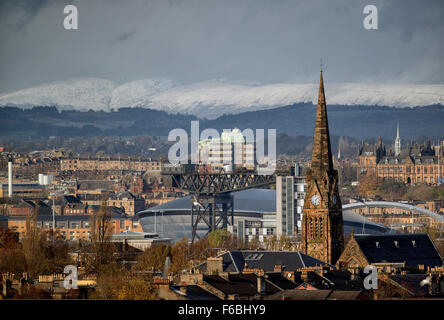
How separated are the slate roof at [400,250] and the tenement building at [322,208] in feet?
16.7

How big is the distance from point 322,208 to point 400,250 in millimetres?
10891

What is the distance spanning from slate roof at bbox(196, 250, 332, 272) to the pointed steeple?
19.3m

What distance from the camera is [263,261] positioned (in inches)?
Result: 3565

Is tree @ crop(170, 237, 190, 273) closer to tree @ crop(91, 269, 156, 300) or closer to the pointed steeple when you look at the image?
the pointed steeple

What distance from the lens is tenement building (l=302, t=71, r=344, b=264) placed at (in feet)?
354

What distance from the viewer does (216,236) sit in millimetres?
154250

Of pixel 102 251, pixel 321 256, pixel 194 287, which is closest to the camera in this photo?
pixel 194 287

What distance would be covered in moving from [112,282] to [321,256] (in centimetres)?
3354

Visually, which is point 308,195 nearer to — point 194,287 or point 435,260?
point 435,260

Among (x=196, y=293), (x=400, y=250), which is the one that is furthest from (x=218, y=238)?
(x=196, y=293)

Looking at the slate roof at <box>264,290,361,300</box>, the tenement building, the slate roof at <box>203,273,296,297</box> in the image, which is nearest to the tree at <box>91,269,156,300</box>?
the slate roof at <box>203,273,296,297</box>

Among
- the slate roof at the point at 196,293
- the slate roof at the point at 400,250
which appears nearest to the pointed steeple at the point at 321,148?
the slate roof at the point at 400,250
